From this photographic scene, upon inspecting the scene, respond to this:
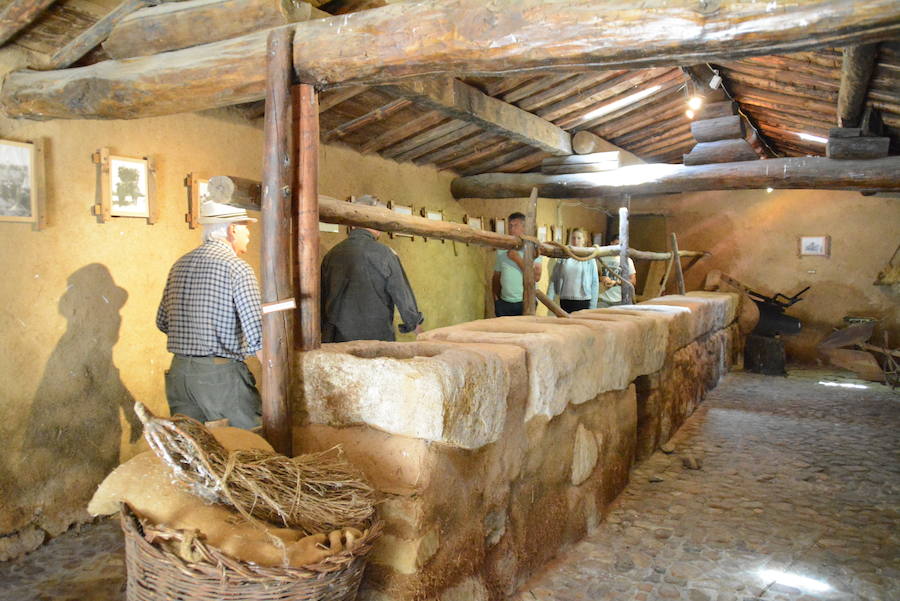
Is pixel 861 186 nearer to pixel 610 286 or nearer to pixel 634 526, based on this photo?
pixel 610 286

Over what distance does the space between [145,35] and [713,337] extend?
20.7 ft

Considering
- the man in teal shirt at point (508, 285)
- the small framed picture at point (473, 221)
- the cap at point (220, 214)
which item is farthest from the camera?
the small framed picture at point (473, 221)

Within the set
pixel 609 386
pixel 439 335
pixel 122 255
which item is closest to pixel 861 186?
pixel 609 386

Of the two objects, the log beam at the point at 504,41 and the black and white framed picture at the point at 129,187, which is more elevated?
the log beam at the point at 504,41

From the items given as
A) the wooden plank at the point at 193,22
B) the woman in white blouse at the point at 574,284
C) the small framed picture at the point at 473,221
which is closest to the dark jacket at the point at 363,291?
the wooden plank at the point at 193,22

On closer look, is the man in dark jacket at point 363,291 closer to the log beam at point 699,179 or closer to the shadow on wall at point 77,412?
the shadow on wall at point 77,412

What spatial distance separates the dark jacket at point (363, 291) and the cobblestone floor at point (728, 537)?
5.57 feet

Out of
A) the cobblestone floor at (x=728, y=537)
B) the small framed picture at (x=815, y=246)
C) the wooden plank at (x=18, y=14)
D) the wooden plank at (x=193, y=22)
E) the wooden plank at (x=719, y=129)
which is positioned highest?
the wooden plank at (x=719, y=129)

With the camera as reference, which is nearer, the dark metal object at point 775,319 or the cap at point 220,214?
the cap at point 220,214

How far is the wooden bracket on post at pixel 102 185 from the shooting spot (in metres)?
3.70

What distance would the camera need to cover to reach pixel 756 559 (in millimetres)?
3025

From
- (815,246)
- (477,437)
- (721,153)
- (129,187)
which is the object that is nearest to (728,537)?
(477,437)

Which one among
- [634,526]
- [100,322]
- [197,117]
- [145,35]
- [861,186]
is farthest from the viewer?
[861,186]

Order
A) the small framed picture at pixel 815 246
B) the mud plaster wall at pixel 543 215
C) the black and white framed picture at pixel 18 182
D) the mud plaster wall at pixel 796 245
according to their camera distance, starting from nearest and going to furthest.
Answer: the black and white framed picture at pixel 18 182 → the mud plaster wall at pixel 543 215 → the mud plaster wall at pixel 796 245 → the small framed picture at pixel 815 246
